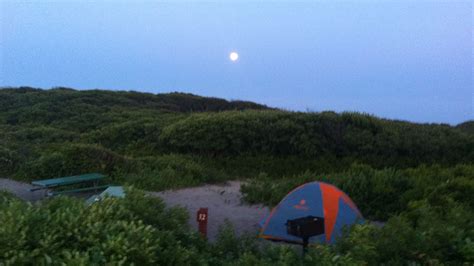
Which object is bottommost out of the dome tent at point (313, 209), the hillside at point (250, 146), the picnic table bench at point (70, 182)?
the dome tent at point (313, 209)

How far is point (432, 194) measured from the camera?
9.48 meters

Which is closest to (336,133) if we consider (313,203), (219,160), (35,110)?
(219,160)

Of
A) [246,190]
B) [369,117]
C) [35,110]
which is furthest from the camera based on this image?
[35,110]

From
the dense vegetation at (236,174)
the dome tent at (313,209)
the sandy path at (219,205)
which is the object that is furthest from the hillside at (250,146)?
the dome tent at (313,209)

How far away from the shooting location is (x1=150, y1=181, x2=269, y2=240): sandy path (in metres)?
9.70

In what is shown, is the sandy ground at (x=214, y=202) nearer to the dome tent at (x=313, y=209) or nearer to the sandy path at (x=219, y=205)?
the sandy path at (x=219, y=205)

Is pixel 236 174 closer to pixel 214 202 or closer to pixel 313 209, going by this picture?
pixel 214 202

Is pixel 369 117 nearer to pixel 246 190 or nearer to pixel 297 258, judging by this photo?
pixel 246 190

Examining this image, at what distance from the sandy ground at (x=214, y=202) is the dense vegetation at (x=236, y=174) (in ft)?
1.17

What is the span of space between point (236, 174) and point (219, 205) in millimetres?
3765

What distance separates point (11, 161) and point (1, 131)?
6.04 m

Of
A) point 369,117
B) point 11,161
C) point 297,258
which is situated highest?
point 369,117

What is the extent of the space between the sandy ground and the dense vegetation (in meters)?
0.36

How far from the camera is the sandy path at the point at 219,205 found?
970 centimetres
